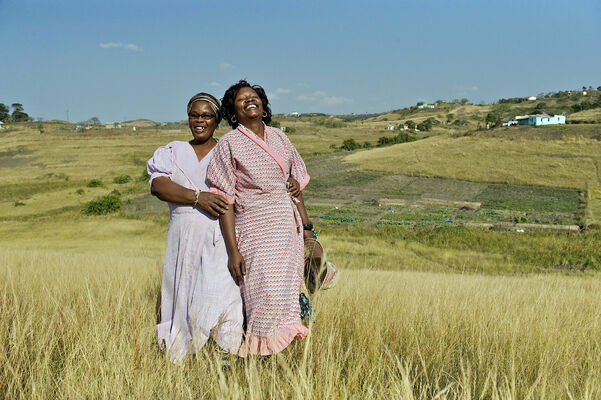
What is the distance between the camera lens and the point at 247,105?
3002mm

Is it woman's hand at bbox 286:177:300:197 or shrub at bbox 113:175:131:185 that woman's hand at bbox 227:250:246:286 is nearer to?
woman's hand at bbox 286:177:300:197

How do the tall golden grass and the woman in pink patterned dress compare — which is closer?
the tall golden grass

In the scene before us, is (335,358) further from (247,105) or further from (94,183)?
(94,183)

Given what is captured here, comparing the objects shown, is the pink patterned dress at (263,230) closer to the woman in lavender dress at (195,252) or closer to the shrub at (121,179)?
the woman in lavender dress at (195,252)

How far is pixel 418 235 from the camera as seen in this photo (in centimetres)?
2458

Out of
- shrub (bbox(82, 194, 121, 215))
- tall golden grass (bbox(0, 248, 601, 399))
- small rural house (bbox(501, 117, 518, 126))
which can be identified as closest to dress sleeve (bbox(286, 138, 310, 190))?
tall golden grass (bbox(0, 248, 601, 399))

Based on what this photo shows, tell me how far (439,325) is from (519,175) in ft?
145

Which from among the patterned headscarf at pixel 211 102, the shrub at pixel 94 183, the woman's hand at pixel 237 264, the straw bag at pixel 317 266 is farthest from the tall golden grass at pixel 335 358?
the shrub at pixel 94 183

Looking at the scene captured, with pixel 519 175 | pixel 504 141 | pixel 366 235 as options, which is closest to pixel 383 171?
pixel 519 175

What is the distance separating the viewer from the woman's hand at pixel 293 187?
3.07 metres

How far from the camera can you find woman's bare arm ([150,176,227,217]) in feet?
9.49

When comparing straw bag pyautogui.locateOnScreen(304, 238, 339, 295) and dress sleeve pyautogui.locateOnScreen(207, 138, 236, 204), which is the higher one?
dress sleeve pyautogui.locateOnScreen(207, 138, 236, 204)

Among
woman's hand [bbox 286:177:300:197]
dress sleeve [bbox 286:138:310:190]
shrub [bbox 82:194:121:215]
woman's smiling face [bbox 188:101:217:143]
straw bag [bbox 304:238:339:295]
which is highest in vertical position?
woman's smiling face [bbox 188:101:217:143]

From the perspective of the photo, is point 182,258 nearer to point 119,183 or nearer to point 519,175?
point 519,175
